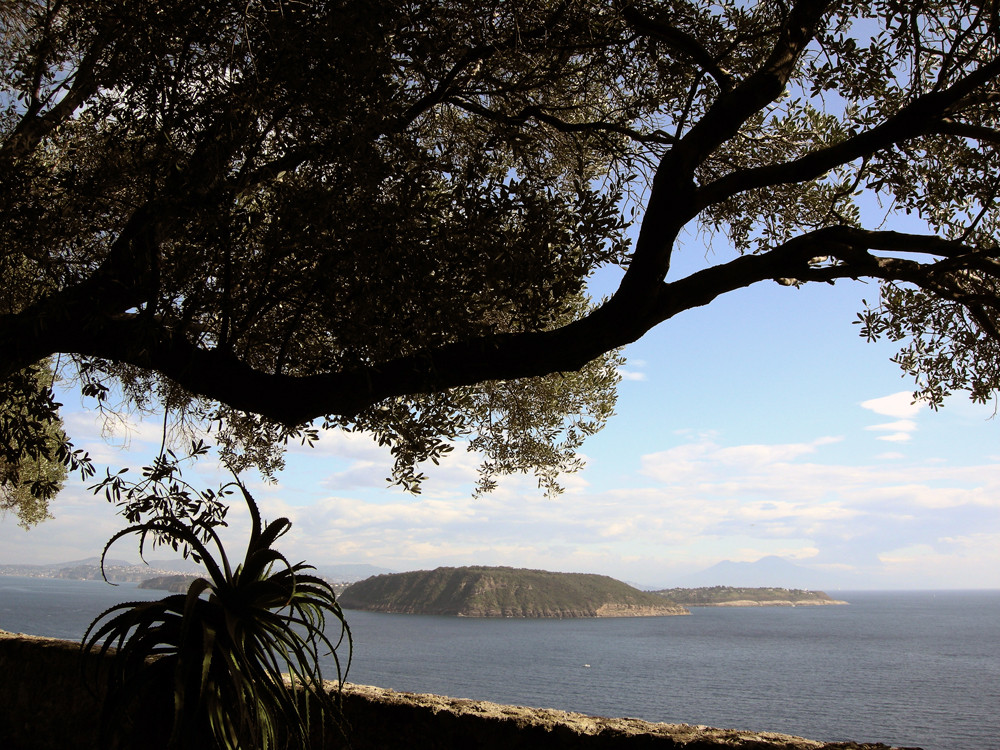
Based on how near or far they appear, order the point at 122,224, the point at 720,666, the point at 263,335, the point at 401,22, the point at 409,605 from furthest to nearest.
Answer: the point at 409,605
the point at 720,666
the point at 122,224
the point at 263,335
the point at 401,22

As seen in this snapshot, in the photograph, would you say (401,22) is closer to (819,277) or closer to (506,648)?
(819,277)

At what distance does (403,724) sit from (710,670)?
93.7 metres

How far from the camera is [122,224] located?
20.1 ft

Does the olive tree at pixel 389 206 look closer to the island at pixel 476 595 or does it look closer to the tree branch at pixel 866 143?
the tree branch at pixel 866 143

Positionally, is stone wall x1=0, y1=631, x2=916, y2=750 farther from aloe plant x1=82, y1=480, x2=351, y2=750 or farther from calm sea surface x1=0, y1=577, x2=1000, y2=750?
calm sea surface x1=0, y1=577, x2=1000, y2=750

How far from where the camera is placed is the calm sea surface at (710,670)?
60.3 metres

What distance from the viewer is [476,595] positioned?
150250 mm

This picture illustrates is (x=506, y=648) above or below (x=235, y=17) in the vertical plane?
below

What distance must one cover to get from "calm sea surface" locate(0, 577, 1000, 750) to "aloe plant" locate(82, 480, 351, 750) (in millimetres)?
57720

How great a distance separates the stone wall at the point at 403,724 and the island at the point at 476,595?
147856 millimetres

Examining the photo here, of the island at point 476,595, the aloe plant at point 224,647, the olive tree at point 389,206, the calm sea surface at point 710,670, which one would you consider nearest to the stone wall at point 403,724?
the aloe plant at point 224,647

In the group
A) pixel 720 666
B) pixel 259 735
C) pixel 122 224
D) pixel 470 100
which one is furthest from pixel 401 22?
pixel 720 666

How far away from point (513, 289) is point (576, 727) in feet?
8.53

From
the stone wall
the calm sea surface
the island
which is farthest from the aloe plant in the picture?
the island
